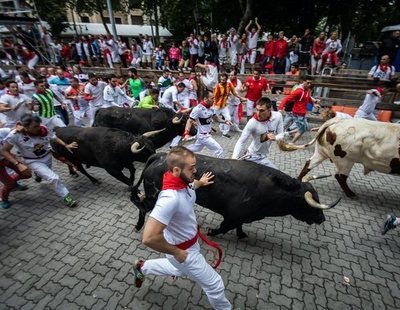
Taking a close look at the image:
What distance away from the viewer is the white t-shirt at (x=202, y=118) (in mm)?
6605

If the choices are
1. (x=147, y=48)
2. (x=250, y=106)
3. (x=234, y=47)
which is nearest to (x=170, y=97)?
(x=250, y=106)

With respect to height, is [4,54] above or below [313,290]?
above

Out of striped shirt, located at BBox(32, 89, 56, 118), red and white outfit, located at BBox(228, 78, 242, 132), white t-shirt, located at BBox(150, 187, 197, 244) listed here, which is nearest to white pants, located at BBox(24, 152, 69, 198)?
striped shirt, located at BBox(32, 89, 56, 118)

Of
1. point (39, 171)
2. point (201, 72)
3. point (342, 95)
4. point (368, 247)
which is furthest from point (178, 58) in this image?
point (368, 247)

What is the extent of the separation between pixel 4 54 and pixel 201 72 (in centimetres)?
1330

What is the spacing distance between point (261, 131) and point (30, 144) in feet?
15.7

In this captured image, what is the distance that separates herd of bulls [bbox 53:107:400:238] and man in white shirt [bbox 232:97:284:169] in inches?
14.6

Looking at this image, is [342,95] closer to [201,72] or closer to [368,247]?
[201,72]

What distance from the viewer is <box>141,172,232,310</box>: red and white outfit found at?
242 centimetres

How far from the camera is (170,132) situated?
7.82 metres

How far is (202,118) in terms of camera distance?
6.63 m

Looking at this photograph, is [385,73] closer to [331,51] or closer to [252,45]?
[331,51]

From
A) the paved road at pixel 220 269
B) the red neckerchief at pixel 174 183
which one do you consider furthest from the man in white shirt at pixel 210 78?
the red neckerchief at pixel 174 183

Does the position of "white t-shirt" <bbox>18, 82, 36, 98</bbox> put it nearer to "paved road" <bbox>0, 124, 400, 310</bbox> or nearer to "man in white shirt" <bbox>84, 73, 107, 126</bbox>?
"man in white shirt" <bbox>84, 73, 107, 126</bbox>
